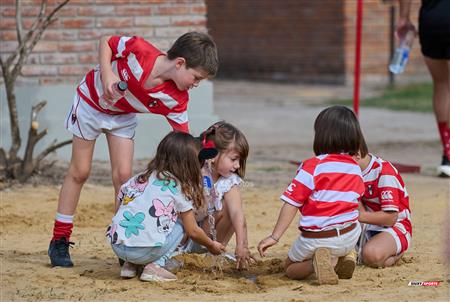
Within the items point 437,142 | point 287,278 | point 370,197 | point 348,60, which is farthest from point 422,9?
point 348,60

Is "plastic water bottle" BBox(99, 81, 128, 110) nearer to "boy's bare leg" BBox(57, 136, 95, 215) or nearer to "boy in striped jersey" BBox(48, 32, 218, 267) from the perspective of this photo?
"boy in striped jersey" BBox(48, 32, 218, 267)

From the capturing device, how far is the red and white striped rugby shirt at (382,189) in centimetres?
564

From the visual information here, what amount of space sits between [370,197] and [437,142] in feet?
17.9

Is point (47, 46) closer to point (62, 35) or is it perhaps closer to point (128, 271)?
point (62, 35)

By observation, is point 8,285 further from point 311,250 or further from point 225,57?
point 225,57

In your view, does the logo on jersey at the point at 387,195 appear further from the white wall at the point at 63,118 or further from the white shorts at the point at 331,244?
the white wall at the point at 63,118

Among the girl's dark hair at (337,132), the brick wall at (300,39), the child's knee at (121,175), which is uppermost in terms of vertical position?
the girl's dark hair at (337,132)

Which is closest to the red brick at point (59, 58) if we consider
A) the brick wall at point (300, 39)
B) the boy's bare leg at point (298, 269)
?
the boy's bare leg at point (298, 269)

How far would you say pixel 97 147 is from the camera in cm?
926

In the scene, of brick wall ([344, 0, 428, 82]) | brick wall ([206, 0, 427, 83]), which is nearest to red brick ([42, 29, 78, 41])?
brick wall ([206, 0, 427, 83])

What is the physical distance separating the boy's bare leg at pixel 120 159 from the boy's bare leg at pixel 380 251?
1416 millimetres

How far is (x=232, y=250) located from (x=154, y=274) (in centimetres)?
103

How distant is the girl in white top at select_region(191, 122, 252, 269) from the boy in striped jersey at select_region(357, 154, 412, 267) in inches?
26.7

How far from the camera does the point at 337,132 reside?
17.3 feet
